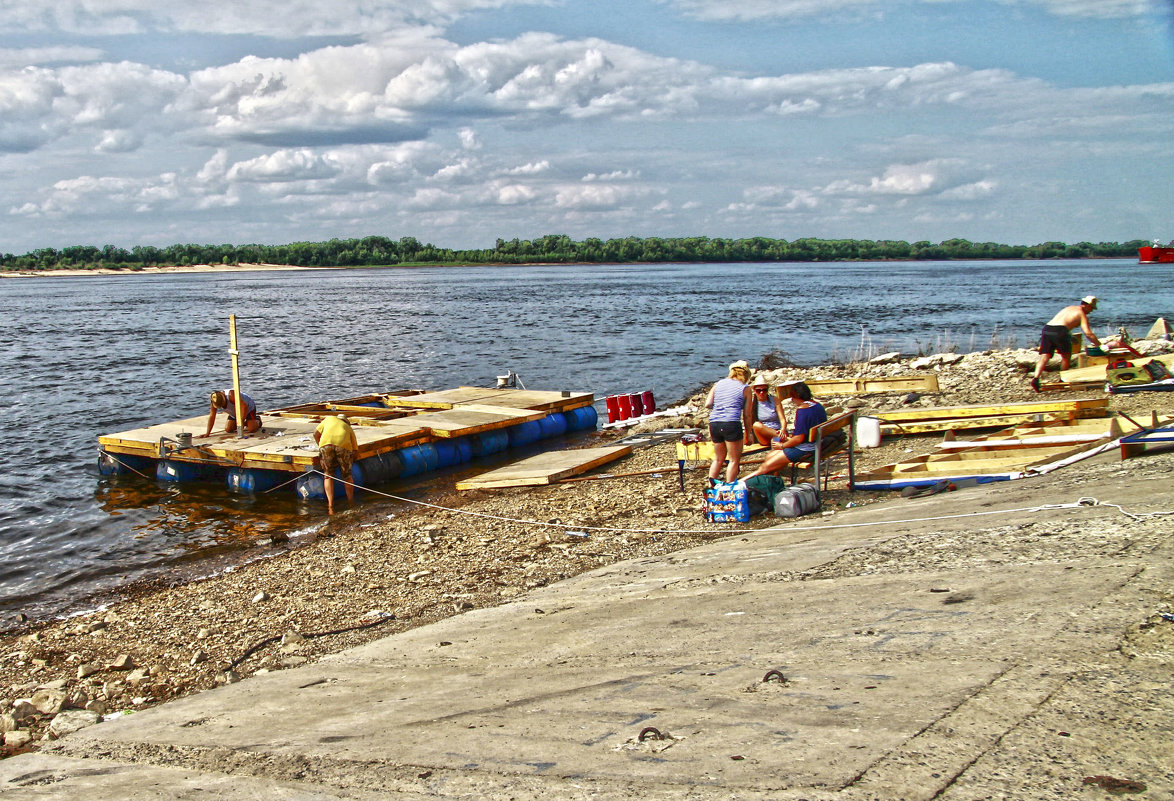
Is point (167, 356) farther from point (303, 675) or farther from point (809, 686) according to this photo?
point (809, 686)

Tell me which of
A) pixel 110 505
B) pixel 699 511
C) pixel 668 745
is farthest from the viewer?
pixel 110 505

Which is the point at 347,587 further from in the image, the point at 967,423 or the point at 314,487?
the point at 967,423

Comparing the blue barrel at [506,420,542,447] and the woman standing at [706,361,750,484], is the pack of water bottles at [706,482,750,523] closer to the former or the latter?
the woman standing at [706,361,750,484]

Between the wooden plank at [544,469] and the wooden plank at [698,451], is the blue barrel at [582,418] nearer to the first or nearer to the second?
the wooden plank at [544,469]

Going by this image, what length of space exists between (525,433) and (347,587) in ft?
33.4

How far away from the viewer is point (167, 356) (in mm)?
41188

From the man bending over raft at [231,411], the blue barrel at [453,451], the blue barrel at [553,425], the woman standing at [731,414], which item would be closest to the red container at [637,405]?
the blue barrel at [553,425]

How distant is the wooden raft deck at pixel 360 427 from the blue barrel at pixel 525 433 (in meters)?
0.17

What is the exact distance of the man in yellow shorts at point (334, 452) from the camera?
14.3 meters

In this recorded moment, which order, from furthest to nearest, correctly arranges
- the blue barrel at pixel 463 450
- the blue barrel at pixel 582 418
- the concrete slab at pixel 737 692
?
the blue barrel at pixel 582 418 → the blue barrel at pixel 463 450 → the concrete slab at pixel 737 692

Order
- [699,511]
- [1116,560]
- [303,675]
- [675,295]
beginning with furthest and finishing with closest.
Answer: [675,295], [699,511], [303,675], [1116,560]

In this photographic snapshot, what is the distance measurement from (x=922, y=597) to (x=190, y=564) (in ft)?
31.9

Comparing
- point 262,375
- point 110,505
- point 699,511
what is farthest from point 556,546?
point 262,375

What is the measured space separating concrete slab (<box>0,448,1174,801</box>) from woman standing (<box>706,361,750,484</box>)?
2.83 m
